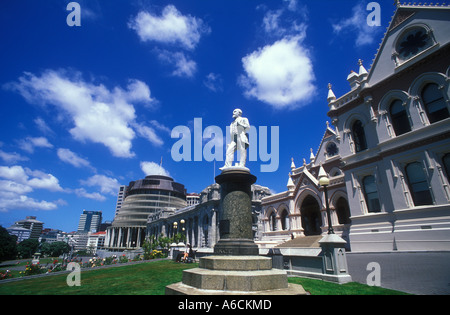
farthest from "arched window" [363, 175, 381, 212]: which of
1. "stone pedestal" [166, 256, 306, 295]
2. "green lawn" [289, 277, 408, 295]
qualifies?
"stone pedestal" [166, 256, 306, 295]

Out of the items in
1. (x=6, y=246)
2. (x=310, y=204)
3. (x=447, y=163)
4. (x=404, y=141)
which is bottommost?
(x=6, y=246)

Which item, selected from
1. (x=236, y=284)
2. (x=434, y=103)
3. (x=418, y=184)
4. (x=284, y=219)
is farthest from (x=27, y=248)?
(x=434, y=103)

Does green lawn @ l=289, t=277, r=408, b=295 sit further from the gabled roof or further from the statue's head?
the gabled roof

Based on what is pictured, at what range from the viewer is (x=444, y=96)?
1305 centimetres

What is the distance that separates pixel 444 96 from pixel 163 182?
95.2 metres

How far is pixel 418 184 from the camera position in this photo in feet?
45.3

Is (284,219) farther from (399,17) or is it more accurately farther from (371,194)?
(399,17)

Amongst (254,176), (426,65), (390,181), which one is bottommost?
(254,176)

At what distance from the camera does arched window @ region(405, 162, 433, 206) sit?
13328 mm

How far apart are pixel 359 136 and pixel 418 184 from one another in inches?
232

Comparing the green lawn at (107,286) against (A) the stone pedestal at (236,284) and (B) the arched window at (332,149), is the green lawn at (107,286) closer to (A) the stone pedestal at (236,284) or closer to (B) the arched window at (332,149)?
(A) the stone pedestal at (236,284)

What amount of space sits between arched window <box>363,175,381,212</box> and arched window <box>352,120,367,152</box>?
2625 mm
